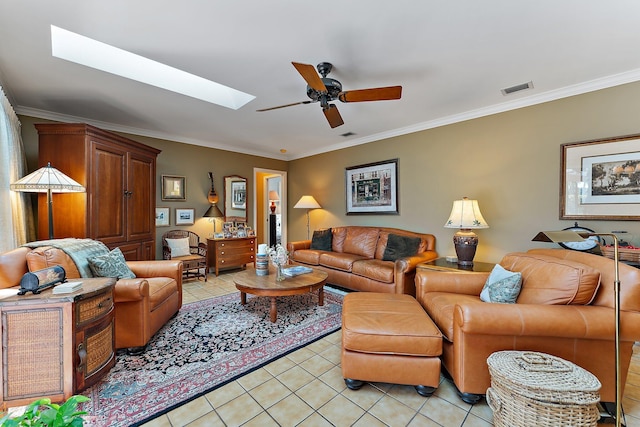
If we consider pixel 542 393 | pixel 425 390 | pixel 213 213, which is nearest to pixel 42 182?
pixel 213 213

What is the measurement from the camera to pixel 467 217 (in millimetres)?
3082

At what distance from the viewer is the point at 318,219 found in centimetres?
569

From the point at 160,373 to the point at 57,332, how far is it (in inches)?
28.4

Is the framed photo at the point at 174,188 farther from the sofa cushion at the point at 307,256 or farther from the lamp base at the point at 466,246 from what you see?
the lamp base at the point at 466,246

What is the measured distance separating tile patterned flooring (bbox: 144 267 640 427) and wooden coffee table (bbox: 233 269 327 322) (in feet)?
2.49

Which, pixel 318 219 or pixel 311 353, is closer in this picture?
pixel 311 353

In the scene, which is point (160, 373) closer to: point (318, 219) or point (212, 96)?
point (212, 96)

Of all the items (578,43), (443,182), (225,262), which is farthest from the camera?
(225,262)

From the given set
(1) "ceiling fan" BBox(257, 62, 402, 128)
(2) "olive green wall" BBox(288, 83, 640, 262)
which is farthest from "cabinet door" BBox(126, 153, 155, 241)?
(2) "olive green wall" BBox(288, 83, 640, 262)

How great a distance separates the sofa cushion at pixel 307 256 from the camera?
4.39 metres

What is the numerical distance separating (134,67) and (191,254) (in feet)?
9.64

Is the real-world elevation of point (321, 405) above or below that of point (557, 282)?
below

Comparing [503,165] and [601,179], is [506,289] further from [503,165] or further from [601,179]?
[503,165]

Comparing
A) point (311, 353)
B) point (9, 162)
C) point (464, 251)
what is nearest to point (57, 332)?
point (311, 353)
